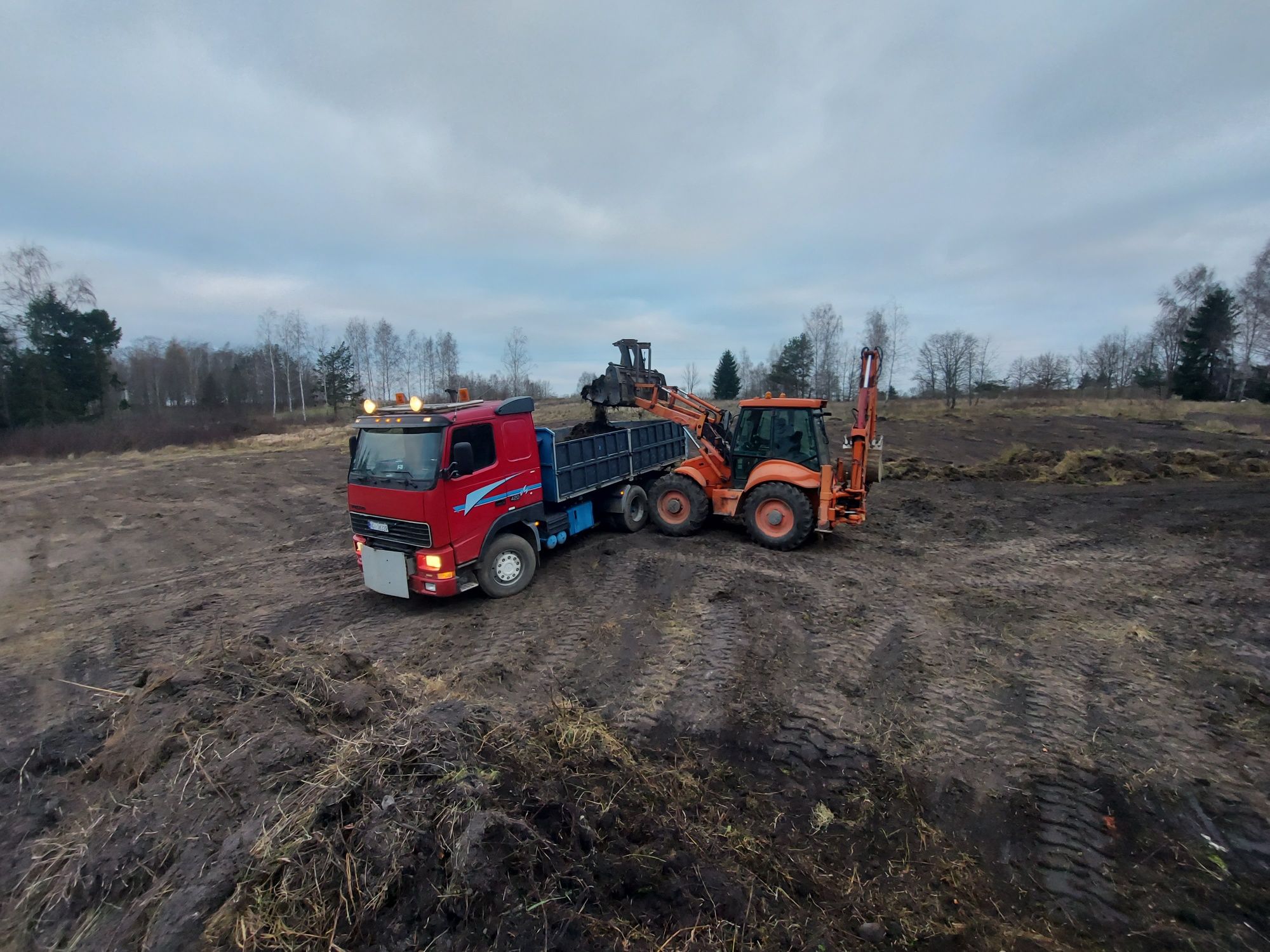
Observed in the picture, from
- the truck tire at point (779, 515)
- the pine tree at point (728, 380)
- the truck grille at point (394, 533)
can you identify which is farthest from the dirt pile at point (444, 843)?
the pine tree at point (728, 380)

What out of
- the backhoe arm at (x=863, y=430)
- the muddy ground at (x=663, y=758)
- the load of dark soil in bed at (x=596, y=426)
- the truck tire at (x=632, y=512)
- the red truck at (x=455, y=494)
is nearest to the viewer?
the muddy ground at (x=663, y=758)

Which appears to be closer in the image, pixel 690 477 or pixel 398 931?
pixel 398 931

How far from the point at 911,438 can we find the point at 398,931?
2458 cm

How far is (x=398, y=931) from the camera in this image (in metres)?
2.36

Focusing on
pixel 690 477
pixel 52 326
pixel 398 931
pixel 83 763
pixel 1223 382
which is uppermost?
Result: pixel 52 326

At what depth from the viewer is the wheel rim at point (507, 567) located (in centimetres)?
729

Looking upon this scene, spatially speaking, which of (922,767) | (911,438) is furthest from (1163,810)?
(911,438)

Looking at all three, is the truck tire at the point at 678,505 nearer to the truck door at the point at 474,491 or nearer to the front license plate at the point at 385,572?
the truck door at the point at 474,491

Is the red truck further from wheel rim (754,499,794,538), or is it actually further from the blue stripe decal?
wheel rim (754,499,794,538)

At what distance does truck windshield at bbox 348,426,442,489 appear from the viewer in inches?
252

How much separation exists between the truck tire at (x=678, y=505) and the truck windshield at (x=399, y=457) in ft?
14.3

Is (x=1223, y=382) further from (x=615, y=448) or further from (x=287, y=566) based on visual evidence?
(x=287, y=566)

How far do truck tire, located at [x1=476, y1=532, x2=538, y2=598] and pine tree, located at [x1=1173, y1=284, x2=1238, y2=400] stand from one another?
4987 cm

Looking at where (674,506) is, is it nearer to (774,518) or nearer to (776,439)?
(774,518)
